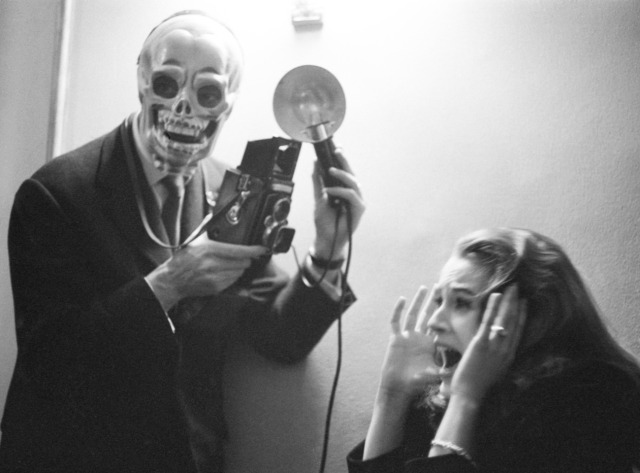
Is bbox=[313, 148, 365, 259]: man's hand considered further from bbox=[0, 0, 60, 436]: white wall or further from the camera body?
bbox=[0, 0, 60, 436]: white wall

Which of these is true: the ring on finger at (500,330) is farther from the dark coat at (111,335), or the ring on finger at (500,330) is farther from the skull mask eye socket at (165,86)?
the skull mask eye socket at (165,86)

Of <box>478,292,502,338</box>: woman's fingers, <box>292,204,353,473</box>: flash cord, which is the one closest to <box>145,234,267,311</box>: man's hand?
<box>292,204,353,473</box>: flash cord

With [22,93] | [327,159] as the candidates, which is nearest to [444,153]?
[327,159]

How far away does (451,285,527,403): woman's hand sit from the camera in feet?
3.64

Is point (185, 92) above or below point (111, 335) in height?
above

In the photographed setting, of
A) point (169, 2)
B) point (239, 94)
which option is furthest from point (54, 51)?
point (239, 94)

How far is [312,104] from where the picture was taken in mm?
1301

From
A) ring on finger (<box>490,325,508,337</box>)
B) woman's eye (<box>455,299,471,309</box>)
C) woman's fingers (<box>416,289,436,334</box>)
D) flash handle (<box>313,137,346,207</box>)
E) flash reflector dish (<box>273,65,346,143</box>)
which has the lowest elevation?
woman's fingers (<box>416,289,436,334</box>)

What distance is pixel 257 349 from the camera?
4.39 ft

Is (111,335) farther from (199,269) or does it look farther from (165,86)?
(165,86)

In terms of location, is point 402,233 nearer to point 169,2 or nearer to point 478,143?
point 478,143

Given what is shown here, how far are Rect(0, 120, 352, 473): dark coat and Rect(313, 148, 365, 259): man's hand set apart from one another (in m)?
0.07

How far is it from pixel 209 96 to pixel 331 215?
262 mm

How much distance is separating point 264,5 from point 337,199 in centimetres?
38
